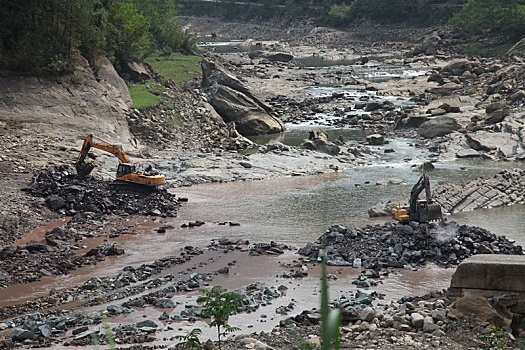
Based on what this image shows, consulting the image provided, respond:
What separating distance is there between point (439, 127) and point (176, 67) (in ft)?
76.4

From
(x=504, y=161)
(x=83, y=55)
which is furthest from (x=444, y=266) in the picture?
(x=83, y=55)

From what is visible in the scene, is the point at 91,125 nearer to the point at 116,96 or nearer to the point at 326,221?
the point at 116,96

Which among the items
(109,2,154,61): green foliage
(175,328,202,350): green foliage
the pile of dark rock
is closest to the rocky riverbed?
the pile of dark rock

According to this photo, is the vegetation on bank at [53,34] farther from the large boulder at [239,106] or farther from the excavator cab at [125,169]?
the excavator cab at [125,169]

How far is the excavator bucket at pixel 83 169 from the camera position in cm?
2603

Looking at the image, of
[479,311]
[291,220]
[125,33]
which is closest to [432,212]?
[291,220]

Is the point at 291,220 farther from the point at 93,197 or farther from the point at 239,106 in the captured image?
the point at 239,106

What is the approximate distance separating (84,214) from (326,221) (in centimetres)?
913

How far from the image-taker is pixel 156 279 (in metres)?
16.9

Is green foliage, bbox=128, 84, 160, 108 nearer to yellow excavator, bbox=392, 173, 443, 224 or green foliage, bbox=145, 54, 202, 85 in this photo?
green foliage, bbox=145, 54, 202, 85

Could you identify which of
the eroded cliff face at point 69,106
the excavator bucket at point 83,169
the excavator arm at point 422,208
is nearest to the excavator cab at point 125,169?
the excavator bucket at point 83,169

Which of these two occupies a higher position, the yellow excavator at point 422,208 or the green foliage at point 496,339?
the yellow excavator at point 422,208

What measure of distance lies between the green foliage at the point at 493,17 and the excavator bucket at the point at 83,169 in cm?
5647

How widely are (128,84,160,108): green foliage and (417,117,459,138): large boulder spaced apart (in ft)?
56.9
